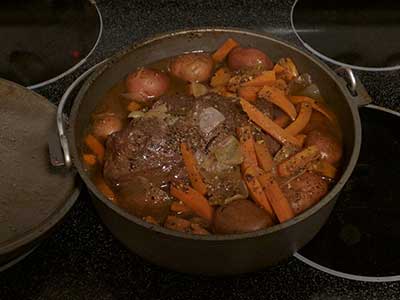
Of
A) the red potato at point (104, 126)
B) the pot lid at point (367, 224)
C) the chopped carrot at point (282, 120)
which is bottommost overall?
the pot lid at point (367, 224)

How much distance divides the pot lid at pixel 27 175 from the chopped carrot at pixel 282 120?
437mm

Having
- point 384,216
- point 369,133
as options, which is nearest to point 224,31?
point 369,133

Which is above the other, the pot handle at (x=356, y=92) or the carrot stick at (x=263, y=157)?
the pot handle at (x=356, y=92)

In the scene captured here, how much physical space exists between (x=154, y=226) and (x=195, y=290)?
0.22 m

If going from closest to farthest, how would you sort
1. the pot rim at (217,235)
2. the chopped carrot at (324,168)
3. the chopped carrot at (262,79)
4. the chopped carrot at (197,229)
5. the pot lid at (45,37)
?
the pot rim at (217,235) < the chopped carrot at (197,229) < the chopped carrot at (324,168) < the chopped carrot at (262,79) < the pot lid at (45,37)

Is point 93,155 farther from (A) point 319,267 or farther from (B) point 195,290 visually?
(A) point 319,267

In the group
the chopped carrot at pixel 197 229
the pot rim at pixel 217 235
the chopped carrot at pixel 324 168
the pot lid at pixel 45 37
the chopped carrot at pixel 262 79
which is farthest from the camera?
the pot lid at pixel 45 37

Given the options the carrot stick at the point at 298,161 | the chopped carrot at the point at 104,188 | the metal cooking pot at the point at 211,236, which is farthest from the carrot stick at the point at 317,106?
the chopped carrot at the point at 104,188

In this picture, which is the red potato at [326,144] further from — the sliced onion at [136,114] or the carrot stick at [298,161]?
the sliced onion at [136,114]

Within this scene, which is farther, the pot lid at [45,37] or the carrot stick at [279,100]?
the pot lid at [45,37]

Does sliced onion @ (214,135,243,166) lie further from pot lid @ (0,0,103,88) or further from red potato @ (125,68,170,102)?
pot lid @ (0,0,103,88)

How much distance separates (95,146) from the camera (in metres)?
1.21

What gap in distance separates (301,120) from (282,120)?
0.13ft

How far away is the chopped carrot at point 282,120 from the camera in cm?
122
